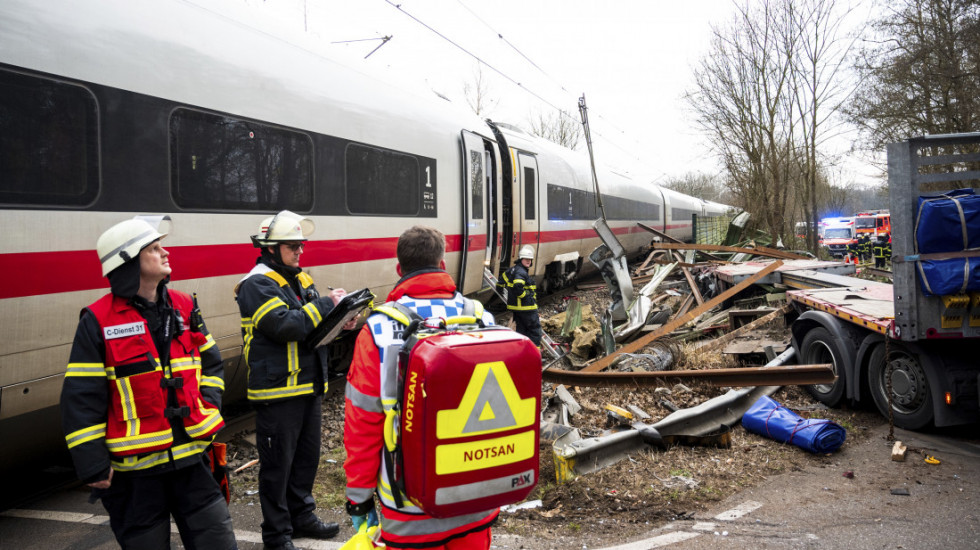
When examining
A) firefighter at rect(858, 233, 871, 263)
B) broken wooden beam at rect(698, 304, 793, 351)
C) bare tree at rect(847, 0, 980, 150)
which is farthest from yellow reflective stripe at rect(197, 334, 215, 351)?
firefighter at rect(858, 233, 871, 263)

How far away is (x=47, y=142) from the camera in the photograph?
12.2 ft

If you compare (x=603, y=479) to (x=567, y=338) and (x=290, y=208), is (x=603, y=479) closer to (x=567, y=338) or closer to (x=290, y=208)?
(x=290, y=208)

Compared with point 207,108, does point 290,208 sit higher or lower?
lower

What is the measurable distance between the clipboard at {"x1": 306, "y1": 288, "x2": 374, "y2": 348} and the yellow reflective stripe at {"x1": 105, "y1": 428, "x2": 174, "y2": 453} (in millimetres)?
1034

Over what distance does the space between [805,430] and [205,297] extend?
4.79 meters

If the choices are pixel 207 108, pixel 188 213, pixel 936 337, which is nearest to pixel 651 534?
pixel 936 337

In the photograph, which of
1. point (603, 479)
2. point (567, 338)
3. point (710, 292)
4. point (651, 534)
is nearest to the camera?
point (651, 534)

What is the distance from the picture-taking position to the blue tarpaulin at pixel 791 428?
4.88 metres

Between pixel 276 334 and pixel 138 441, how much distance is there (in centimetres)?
99

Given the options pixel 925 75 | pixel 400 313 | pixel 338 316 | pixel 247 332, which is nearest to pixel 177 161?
pixel 247 332

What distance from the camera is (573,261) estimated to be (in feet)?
50.9

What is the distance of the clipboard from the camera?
3311mm

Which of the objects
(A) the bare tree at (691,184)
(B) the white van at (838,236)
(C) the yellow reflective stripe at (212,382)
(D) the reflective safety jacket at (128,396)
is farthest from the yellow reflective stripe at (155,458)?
(A) the bare tree at (691,184)

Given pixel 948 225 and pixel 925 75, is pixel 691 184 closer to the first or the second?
pixel 925 75
